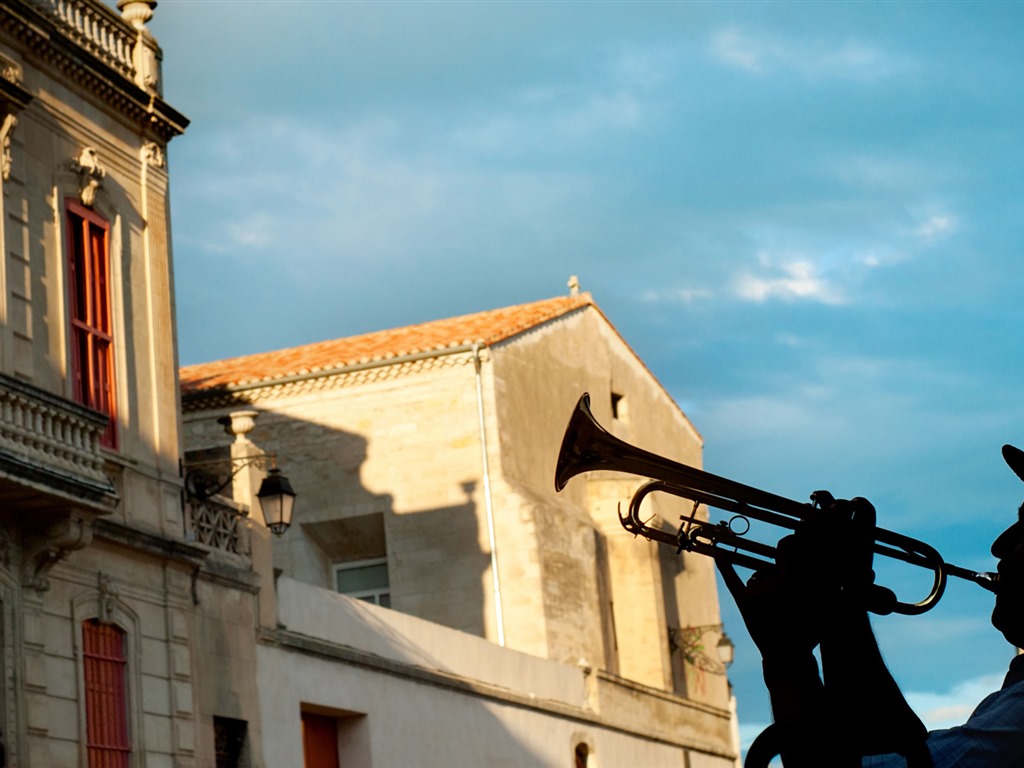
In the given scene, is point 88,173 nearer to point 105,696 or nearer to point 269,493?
point 269,493

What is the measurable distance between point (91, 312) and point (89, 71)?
2742 mm

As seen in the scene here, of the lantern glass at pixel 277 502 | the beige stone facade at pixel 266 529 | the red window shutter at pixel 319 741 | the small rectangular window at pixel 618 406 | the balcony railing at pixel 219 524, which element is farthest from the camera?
the small rectangular window at pixel 618 406

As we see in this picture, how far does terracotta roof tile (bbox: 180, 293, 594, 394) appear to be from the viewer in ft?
109

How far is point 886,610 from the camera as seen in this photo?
3639 mm

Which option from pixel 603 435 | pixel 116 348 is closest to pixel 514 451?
pixel 116 348

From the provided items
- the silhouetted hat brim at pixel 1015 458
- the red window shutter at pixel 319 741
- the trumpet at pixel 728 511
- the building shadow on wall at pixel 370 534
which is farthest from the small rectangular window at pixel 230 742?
the silhouetted hat brim at pixel 1015 458

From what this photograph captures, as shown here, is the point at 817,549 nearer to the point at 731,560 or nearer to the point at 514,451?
the point at 731,560

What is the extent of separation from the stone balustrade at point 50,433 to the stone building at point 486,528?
938 cm

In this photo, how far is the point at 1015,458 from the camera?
386 cm

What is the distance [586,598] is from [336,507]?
4.93 m

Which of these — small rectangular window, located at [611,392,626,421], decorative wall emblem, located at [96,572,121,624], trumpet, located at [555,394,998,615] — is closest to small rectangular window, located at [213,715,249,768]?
decorative wall emblem, located at [96,572,121,624]

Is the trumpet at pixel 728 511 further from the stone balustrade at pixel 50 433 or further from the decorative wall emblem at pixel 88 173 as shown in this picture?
the decorative wall emblem at pixel 88 173

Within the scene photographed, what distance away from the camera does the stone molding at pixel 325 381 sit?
32688 mm

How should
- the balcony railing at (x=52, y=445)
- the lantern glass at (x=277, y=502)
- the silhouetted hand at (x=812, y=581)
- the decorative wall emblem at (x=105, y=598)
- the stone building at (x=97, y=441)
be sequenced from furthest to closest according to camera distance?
the lantern glass at (x=277, y=502) → the decorative wall emblem at (x=105, y=598) → the stone building at (x=97, y=441) → the balcony railing at (x=52, y=445) → the silhouetted hand at (x=812, y=581)
